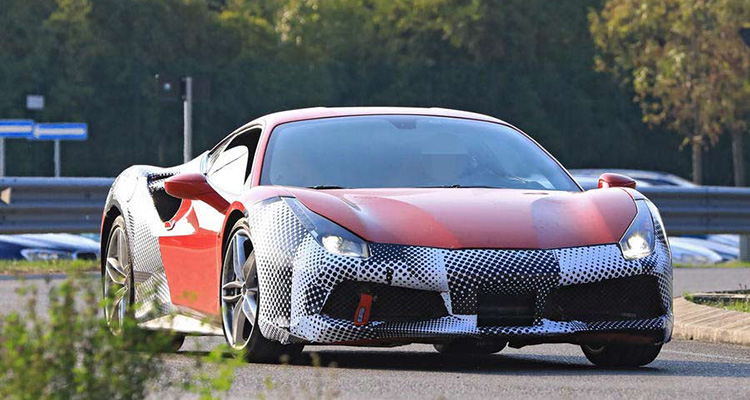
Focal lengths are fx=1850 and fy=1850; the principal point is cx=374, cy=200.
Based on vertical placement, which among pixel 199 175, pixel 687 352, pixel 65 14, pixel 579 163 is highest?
pixel 199 175

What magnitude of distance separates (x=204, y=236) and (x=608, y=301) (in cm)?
199

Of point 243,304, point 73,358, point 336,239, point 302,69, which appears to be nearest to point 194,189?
point 243,304

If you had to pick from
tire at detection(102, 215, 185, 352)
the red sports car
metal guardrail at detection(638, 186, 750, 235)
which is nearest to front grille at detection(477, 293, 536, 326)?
the red sports car

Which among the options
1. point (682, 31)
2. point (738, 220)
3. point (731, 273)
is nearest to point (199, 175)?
point (731, 273)

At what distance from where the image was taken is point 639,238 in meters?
7.96

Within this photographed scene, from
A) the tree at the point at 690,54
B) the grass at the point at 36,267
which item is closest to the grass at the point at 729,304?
the grass at the point at 36,267

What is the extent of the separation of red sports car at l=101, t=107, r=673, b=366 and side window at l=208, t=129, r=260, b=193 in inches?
1.1

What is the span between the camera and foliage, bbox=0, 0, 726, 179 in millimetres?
52500

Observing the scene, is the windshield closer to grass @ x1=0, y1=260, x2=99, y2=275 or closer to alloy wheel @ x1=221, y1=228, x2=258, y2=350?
alloy wheel @ x1=221, y1=228, x2=258, y2=350

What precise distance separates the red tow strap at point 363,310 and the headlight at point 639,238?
1128 mm

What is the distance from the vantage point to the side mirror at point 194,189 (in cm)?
859

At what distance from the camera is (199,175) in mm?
8719

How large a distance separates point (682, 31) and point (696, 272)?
28.5 m

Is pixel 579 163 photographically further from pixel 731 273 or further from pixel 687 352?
pixel 687 352
